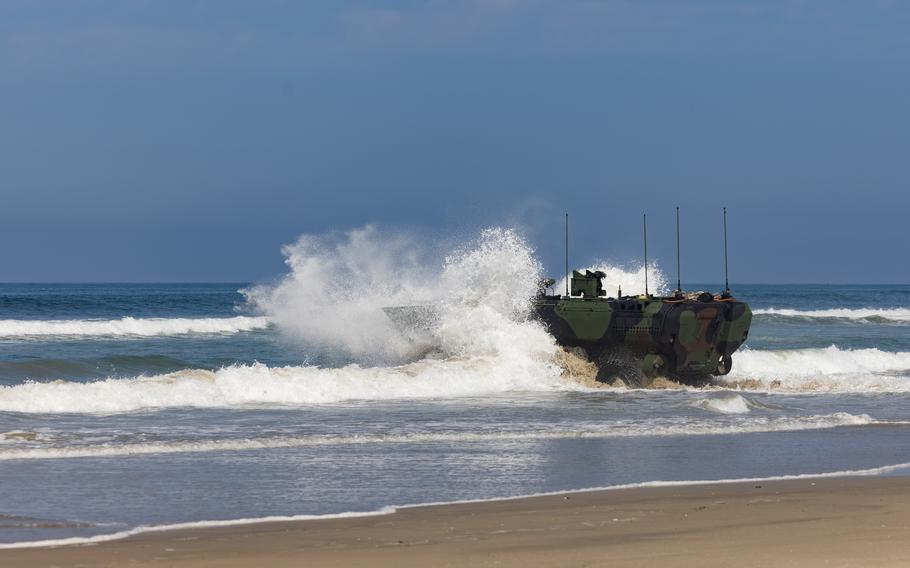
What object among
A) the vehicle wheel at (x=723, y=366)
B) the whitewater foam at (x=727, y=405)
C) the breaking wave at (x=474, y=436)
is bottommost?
the breaking wave at (x=474, y=436)

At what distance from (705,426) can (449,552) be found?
31.0 feet

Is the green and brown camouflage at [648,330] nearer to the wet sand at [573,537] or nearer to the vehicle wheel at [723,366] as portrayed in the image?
the vehicle wheel at [723,366]

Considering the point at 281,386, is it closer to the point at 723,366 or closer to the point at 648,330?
the point at 648,330

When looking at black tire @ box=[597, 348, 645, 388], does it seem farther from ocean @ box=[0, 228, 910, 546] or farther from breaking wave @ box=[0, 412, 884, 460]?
breaking wave @ box=[0, 412, 884, 460]

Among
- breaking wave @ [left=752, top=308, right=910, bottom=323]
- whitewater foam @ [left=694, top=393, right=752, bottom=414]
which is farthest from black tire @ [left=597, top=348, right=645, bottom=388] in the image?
breaking wave @ [left=752, top=308, right=910, bottom=323]

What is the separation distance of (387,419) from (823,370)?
63.2ft

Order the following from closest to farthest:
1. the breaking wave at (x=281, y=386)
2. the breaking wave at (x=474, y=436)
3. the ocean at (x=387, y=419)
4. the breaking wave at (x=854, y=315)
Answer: the ocean at (x=387, y=419) → the breaking wave at (x=474, y=436) → the breaking wave at (x=281, y=386) → the breaking wave at (x=854, y=315)

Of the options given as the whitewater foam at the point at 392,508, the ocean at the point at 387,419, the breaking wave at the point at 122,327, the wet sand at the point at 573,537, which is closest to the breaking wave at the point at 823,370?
the ocean at the point at 387,419

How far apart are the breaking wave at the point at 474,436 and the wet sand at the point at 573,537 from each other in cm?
453

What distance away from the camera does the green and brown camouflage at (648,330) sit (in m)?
24.0

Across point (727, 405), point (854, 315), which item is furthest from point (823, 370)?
point (854, 315)

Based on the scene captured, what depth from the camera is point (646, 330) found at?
23.9m

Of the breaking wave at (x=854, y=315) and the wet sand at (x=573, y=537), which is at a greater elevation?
the breaking wave at (x=854, y=315)

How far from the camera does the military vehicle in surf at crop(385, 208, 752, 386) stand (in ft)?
78.8
